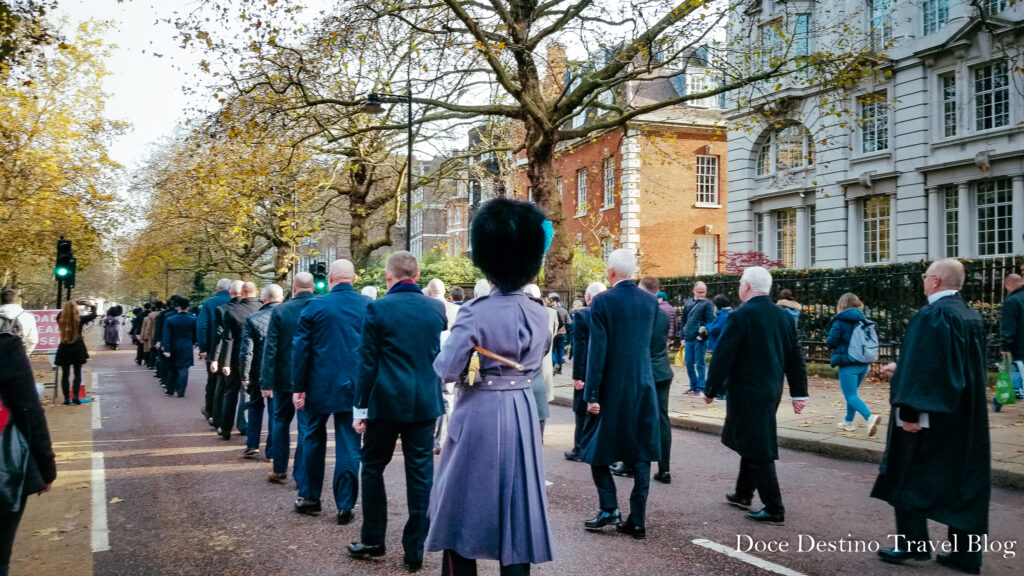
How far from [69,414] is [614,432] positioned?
11542 millimetres

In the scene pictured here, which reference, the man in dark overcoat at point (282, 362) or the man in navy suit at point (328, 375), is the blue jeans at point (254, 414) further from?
the man in navy suit at point (328, 375)

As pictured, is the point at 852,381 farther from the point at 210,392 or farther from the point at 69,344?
the point at 69,344

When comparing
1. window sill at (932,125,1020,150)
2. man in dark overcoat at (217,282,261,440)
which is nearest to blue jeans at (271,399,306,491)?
man in dark overcoat at (217,282,261,440)

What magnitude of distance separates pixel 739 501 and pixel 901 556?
5.05ft

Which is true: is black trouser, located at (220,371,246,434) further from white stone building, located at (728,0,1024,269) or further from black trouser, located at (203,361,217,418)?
white stone building, located at (728,0,1024,269)

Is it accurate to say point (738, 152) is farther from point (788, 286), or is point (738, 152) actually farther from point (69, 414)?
point (69, 414)

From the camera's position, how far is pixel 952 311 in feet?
15.6

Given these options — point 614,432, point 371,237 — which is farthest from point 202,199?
point 371,237

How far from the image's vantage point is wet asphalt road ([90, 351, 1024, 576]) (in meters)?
4.89

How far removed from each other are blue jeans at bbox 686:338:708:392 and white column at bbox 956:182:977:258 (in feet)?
42.6

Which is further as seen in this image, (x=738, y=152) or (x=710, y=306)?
(x=738, y=152)

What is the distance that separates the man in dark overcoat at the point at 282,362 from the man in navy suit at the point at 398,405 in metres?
2.10

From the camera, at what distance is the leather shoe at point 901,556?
4871 millimetres

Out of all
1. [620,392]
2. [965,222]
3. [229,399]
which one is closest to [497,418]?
[620,392]
